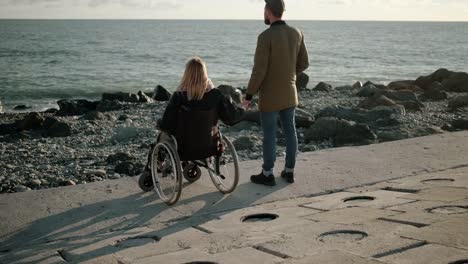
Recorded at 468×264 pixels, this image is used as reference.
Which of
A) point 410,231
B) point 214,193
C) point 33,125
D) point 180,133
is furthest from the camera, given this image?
point 33,125

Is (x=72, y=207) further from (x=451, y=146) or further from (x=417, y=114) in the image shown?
(x=417, y=114)

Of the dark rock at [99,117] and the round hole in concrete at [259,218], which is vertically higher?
the round hole in concrete at [259,218]

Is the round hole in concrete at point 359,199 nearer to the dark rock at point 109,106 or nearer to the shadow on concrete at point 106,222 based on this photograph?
the shadow on concrete at point 106,222

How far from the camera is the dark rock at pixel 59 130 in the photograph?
1305cm

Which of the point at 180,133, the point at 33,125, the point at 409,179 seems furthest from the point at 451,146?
the point at 33,125

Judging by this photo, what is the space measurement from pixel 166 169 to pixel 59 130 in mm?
8168

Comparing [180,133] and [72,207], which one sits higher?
[180,133]

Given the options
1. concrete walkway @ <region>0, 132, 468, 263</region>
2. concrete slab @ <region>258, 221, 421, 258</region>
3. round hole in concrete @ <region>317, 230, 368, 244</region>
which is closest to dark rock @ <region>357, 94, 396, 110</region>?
concrete walkway @ <region>0, 132, 468, 263</region>

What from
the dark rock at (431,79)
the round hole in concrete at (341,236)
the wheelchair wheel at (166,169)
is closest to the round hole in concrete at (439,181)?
the round hole in concrete at (341,236)

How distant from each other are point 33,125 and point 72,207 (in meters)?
9.85

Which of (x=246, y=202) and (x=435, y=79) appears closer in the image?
(x=246, y=202)

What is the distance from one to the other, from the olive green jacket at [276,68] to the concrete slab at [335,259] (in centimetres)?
247

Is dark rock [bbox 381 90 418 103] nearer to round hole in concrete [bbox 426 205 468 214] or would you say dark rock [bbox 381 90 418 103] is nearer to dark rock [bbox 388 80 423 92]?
dark rock [bbox 388 80 423 92]

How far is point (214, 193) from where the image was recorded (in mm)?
5742
